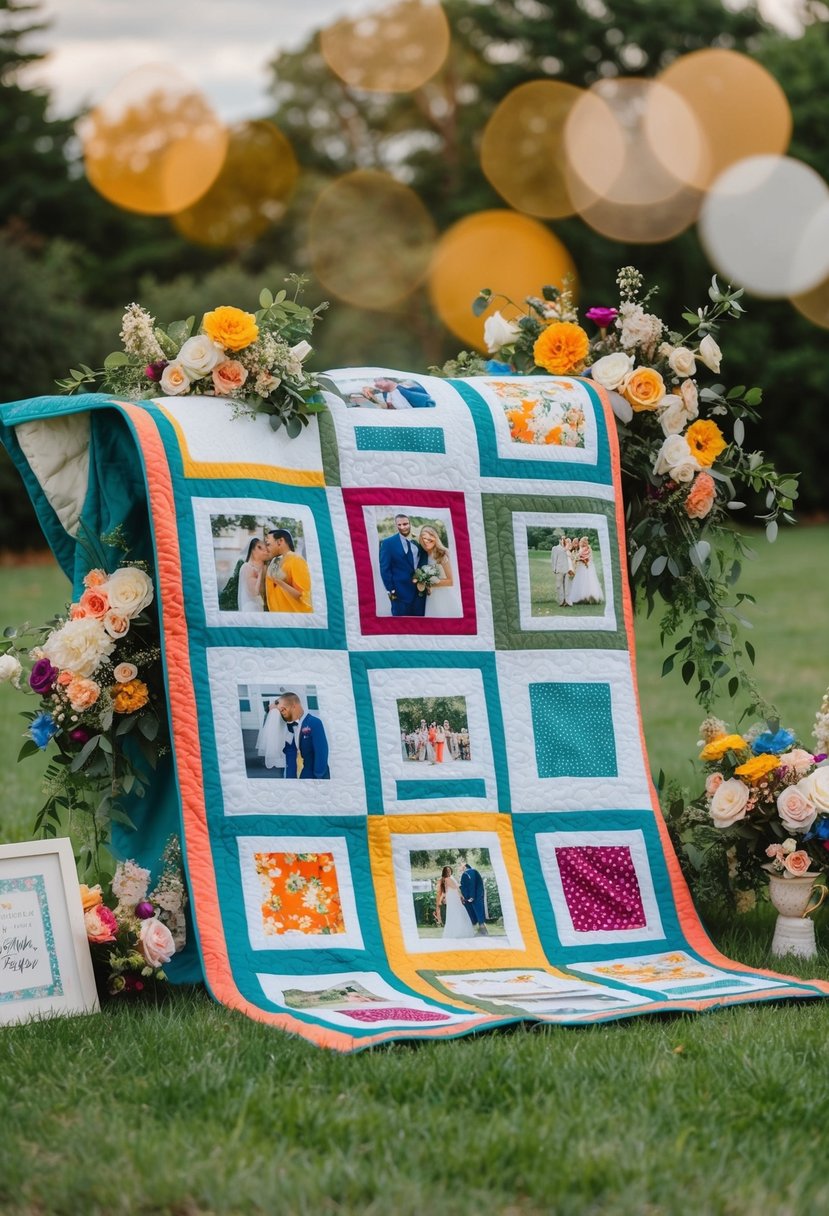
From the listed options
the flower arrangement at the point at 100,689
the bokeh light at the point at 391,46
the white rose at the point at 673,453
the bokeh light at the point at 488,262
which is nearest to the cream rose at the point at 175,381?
the flower arrangement at the point at 100,689

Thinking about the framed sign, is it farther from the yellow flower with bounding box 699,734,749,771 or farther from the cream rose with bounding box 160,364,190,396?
the yellow flower with bounding box 699,734,749,771

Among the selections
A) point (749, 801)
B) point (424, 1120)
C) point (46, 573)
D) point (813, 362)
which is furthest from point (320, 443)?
point (813, 362)

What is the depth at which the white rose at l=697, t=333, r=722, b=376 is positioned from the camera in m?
3.83

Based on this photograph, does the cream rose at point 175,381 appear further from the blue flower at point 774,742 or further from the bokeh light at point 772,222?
the bokeh light at point 772,222

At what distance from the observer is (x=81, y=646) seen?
128 inches

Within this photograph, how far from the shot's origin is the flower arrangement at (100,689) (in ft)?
10.7

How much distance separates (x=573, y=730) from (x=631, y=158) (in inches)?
699

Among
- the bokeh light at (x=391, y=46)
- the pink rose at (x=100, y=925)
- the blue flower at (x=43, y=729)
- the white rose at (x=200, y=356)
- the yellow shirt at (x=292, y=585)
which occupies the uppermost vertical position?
the bokeh light at (x=391, y=46)

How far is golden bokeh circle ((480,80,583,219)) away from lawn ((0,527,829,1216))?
18761mm

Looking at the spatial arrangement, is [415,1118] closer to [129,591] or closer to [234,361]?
[129,591]

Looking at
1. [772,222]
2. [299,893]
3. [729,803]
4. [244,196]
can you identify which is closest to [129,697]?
[299,893]

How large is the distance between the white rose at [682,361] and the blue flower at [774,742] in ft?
3.16

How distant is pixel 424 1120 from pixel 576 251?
18832 mm

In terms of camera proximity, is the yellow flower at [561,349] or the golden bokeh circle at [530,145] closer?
the yellow flower at [561,349]
